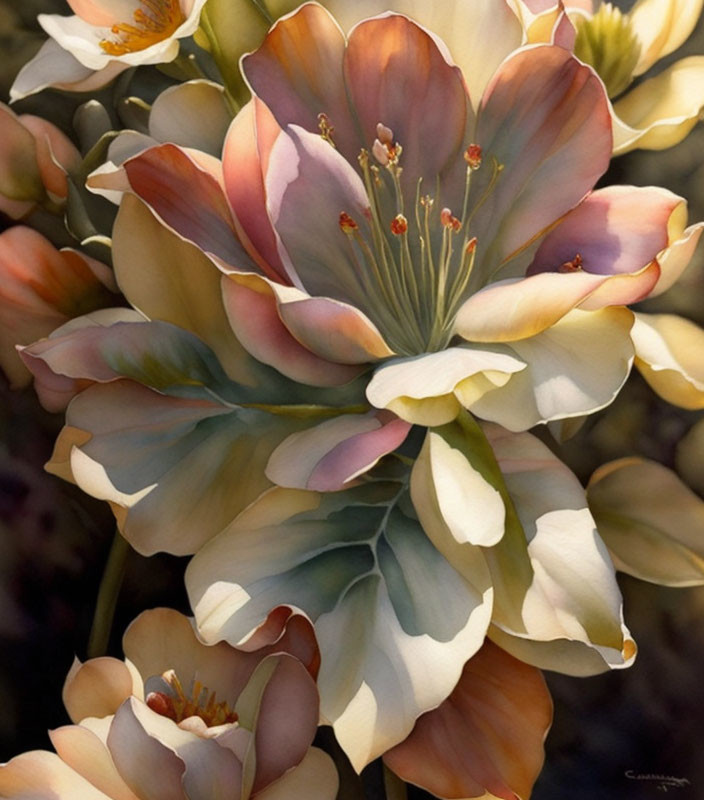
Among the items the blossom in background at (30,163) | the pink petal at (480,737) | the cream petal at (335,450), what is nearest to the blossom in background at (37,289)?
the blossom in background at (30,163)

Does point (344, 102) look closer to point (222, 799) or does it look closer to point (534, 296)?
point (534, 296)

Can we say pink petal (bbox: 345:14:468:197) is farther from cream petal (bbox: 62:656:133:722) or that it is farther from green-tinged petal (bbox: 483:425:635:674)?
cream petal (bbox: 62:656:133:722)

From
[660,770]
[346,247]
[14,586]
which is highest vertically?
[346,247]

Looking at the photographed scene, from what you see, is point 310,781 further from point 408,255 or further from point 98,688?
point 408,255

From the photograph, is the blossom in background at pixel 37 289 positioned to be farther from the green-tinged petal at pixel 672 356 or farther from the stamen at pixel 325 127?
the green-tinged petal at pixel 672 356

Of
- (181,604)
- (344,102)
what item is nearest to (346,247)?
(344,102)

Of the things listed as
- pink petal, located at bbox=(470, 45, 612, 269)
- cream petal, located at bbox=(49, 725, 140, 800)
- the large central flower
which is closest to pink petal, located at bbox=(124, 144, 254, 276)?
the large central flower
